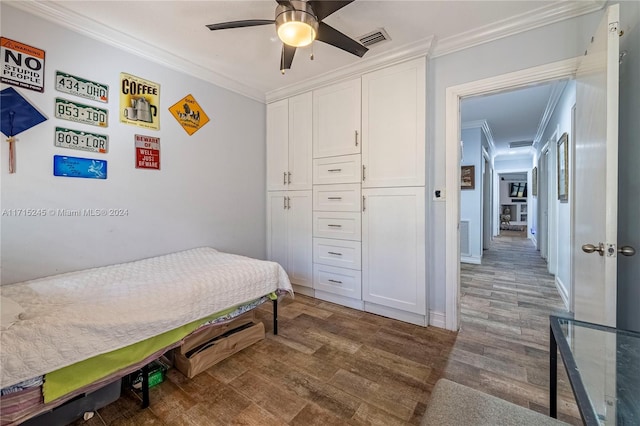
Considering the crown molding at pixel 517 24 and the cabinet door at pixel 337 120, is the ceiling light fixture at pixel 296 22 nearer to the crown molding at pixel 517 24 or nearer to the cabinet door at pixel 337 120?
the cabinet door at pixel 337 120

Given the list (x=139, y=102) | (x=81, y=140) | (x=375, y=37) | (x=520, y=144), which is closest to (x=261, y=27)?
(x=375, y=37)

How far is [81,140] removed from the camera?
2051mm

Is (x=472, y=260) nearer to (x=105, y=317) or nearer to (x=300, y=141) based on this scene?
(x=300, y=141)

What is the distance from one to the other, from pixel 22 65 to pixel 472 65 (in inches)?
131

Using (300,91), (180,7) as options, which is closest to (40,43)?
(180,7)

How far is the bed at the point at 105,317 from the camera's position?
107 centimetres

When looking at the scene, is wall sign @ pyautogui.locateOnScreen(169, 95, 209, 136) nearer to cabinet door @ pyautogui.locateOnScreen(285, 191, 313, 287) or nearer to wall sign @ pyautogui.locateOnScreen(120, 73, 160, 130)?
wall sign @ pyautogui.locateOnScreen(120, 73, 160, 130)

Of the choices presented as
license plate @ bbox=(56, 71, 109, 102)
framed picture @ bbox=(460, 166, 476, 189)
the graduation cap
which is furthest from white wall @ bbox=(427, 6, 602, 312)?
framed picture @ bbox=(460, 166, 476, 189)

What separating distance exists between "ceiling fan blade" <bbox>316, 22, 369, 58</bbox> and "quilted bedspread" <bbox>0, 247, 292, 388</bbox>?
5.63ft

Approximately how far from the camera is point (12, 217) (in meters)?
1.78

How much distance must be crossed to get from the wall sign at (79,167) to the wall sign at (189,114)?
2.62ft

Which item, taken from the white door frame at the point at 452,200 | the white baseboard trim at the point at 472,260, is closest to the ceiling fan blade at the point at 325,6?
the white door frame at the point at 452,200

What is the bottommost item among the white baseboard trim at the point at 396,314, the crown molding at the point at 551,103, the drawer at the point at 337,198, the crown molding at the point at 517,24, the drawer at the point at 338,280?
the white baseboard trim at the point at 396,314

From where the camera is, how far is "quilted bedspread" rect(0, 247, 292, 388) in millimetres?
1082
